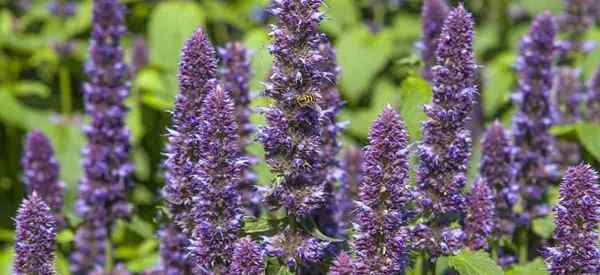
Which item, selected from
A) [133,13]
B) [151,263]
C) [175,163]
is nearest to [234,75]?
[175,163]

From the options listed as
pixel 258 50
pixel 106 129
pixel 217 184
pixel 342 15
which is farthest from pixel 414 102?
pixel 342 15

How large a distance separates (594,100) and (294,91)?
303 cm

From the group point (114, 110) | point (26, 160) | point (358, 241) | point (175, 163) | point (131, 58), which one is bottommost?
point (358, 241)

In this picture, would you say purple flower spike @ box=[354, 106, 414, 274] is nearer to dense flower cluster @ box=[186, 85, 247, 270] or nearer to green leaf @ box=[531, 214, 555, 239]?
dense flower cluster @ box=[186, 85, 247, 270]

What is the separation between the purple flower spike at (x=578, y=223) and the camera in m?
3.55

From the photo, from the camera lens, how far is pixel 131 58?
9477 millimetres

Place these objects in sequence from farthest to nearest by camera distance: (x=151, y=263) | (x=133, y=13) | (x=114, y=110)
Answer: (x=133, y=13) → (x=151, y=263) → (x=114, y=110)

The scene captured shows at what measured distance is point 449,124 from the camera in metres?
3.87

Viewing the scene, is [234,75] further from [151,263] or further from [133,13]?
[133,13]

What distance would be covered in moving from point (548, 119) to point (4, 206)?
483cm

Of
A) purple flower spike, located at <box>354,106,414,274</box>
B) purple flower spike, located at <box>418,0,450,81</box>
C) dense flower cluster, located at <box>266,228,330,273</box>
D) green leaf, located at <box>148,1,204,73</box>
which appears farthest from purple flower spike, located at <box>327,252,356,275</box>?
green leaf, located at <box>148,1,204,73</box>

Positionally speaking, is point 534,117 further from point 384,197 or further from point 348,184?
point 384,197

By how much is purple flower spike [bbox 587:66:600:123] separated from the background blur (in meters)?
0.19

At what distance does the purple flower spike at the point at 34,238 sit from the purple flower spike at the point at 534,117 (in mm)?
2702
